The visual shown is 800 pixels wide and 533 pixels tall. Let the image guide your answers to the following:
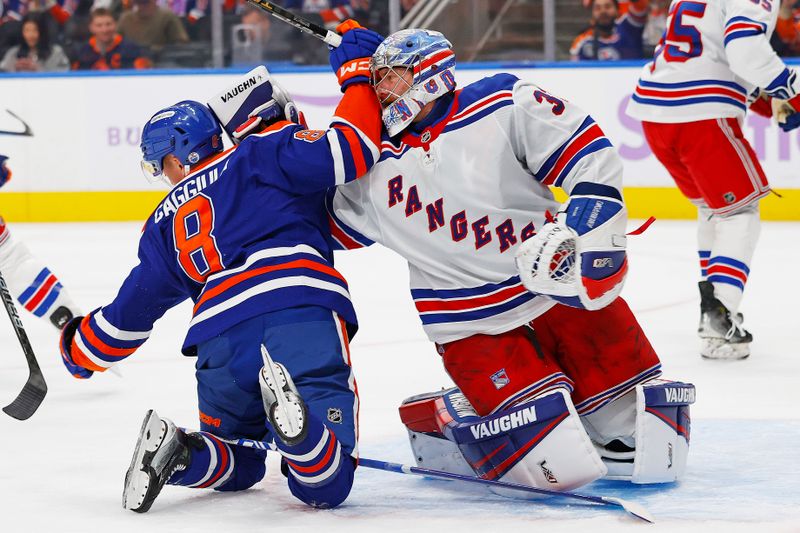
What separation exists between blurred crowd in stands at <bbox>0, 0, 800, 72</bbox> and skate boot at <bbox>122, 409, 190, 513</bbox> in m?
5.76

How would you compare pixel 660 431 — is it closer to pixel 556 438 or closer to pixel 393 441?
pixel 556 438

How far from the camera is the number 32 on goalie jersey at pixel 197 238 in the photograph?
2.59 m

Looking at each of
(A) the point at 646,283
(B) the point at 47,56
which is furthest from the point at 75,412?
(B) the point at 47,56

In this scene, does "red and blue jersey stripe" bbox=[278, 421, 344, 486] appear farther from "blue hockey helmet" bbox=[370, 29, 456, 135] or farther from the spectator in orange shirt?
the spectator in orange shirt

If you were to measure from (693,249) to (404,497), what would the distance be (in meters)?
4.20

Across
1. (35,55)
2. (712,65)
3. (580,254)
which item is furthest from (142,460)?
(35,55)

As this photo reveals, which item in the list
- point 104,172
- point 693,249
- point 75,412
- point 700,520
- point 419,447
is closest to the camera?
point 700,520

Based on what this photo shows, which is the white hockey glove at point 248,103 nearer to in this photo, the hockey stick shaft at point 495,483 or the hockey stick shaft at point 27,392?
the hockey stick shaft at point 495,483

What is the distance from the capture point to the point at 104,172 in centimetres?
802

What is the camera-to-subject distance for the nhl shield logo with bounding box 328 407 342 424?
246 cm

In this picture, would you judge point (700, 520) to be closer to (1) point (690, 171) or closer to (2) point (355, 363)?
(2) point (355, 363)

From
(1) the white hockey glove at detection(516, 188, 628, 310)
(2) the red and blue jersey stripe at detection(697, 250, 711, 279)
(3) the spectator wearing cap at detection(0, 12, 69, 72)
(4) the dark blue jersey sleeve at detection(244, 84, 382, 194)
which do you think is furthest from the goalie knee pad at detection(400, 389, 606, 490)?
(3) the spectator wearing cap at detection(0, 12, 69, 72)

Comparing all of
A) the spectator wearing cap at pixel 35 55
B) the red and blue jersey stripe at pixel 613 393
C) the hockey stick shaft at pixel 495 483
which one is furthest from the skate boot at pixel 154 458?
the spectator wearing cap at pixel 35 55

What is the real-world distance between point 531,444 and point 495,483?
103 millimetres
